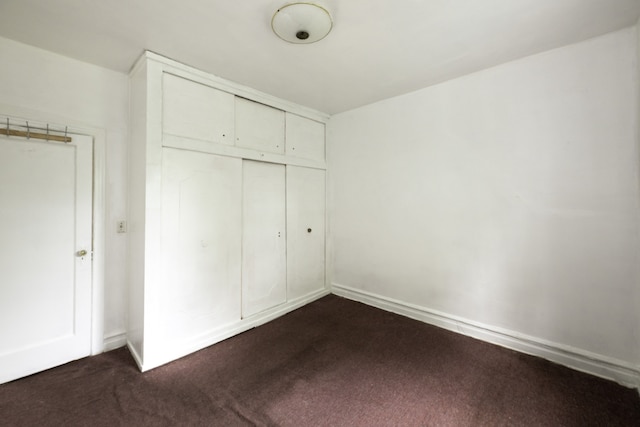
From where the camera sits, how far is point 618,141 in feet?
Result: 6.61

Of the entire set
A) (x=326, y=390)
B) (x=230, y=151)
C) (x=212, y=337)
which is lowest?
(x=326, y=390)

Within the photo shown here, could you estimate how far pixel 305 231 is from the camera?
11.8ft

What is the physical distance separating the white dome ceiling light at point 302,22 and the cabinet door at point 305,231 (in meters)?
1.63

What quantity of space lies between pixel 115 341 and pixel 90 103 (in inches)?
86.6

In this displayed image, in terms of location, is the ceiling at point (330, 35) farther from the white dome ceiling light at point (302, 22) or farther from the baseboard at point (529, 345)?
the baseboard at point (529, 345)

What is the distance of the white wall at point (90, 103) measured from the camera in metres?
2.06

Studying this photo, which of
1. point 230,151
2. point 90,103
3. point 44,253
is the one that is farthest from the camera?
point 230,151

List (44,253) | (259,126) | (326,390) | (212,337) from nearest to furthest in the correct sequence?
(326,390) < (44,253) < (212,337) < (259,126)

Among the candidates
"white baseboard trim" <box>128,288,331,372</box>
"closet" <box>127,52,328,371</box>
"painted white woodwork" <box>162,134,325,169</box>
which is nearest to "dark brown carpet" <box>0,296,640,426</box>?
"white baseboard trim" <box>128,288,331,372</box>

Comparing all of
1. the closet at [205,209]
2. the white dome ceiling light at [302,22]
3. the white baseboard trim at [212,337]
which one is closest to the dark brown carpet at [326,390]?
the white baseboard trim at [212,337]

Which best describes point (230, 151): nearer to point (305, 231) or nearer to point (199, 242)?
point (199, 242)

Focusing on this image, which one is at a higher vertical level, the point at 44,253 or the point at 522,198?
the point at 522,198

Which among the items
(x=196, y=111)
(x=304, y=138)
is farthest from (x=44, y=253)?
(x=304, y=138)

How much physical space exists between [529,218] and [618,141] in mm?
799
